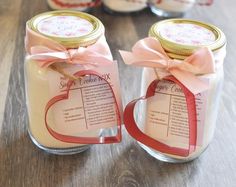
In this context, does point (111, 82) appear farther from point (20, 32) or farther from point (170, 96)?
point (20, 32)

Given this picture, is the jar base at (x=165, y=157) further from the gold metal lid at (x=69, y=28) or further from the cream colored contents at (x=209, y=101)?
the gold metal lid at (x=69, y=28)

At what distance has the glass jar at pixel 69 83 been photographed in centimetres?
46

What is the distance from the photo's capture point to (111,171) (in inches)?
19.7

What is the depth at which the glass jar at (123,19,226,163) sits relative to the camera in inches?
17.8

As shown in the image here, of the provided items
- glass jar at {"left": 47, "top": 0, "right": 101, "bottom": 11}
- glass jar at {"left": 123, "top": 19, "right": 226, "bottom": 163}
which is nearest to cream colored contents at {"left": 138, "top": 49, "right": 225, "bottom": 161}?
glass jar at {"left": 123, "top": 19, "right": 226, "bottom": 163}

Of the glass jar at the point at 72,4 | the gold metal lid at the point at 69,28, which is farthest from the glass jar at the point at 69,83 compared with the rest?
the glass jar at the point at 72,4

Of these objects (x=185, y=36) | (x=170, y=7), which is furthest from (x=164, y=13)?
(x=185, y=36)

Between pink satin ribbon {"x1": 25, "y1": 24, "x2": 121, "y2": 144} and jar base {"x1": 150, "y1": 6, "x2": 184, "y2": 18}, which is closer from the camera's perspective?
pink satin ribbon {"x1": 25, "y1": 24, "x2": 121, "y2": 144}

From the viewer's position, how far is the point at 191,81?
45 centimetres

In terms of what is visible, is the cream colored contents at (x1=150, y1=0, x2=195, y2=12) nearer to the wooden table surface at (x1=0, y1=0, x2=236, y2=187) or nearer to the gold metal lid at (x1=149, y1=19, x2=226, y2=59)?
the wooden table surface at (x1=0, y1=0, x2=236, y2=187)

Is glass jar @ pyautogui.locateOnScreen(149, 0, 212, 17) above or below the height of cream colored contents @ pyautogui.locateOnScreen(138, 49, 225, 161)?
below

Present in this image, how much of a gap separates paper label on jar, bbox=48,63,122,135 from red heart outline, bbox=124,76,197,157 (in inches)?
0.7

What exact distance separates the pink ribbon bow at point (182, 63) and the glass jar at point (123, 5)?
47cm

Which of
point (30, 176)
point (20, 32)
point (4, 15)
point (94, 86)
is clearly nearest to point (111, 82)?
point (94, 86)
